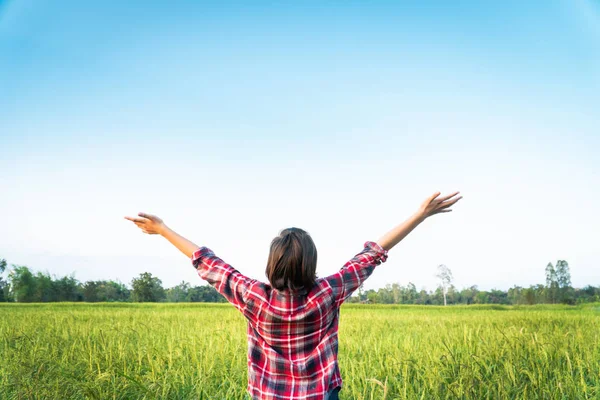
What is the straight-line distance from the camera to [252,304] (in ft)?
6.39

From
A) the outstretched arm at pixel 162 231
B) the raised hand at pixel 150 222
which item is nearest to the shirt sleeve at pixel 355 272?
the outstretched arm at pixel 162 231

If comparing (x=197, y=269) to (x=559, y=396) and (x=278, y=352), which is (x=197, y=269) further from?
(x=559, y=396)

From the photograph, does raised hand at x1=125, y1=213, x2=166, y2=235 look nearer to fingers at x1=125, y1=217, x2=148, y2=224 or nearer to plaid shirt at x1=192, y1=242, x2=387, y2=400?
fingers at x1=125, y1=217, x2=148, y2=224

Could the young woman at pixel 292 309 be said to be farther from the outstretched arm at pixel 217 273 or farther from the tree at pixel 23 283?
the tree at pixel 23 283

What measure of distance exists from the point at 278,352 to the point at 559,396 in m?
2.81

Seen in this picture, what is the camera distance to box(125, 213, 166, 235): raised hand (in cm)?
220

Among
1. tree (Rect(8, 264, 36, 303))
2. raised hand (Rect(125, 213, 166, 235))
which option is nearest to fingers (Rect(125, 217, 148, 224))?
raised hand (Rect(125, 213, 166, 235))

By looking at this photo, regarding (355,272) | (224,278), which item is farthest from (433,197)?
(224,278)

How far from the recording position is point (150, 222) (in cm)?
221

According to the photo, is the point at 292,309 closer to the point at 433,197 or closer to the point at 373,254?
the point at 373,254

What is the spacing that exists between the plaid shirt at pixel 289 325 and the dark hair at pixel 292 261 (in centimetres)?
7

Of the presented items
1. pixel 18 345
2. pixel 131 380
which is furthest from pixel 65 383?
pixel 18 345

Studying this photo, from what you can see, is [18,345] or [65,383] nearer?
[65,383]

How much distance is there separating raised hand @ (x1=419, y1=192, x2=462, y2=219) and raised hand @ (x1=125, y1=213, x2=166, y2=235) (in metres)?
1.34
